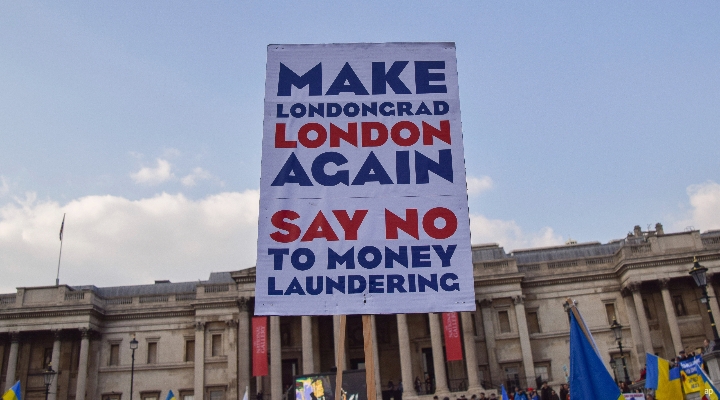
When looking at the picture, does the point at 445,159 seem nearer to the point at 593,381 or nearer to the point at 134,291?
the point at 593,381

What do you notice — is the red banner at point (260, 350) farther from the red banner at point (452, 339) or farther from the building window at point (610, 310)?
the building window at point (610, 310)

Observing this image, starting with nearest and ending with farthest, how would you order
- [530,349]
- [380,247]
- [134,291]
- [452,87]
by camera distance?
[380,247] < [452,87] < [530,349] < [134,291]

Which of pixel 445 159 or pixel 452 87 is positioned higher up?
pixel 452 87

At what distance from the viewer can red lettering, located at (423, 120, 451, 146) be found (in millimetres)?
6672

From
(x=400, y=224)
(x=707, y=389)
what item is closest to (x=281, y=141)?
(x=400, y=224)

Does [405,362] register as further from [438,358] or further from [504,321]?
[504,321]

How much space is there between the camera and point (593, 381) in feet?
23.8

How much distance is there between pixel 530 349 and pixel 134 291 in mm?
34545

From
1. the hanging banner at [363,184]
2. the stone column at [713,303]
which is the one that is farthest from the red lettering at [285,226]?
the stone column at [713,303]

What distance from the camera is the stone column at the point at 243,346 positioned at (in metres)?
47.1

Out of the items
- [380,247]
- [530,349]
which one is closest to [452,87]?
[380,247]

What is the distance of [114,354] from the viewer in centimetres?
5159

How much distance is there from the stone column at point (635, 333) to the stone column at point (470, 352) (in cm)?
1293

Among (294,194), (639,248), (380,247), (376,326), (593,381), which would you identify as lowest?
(593,381)
